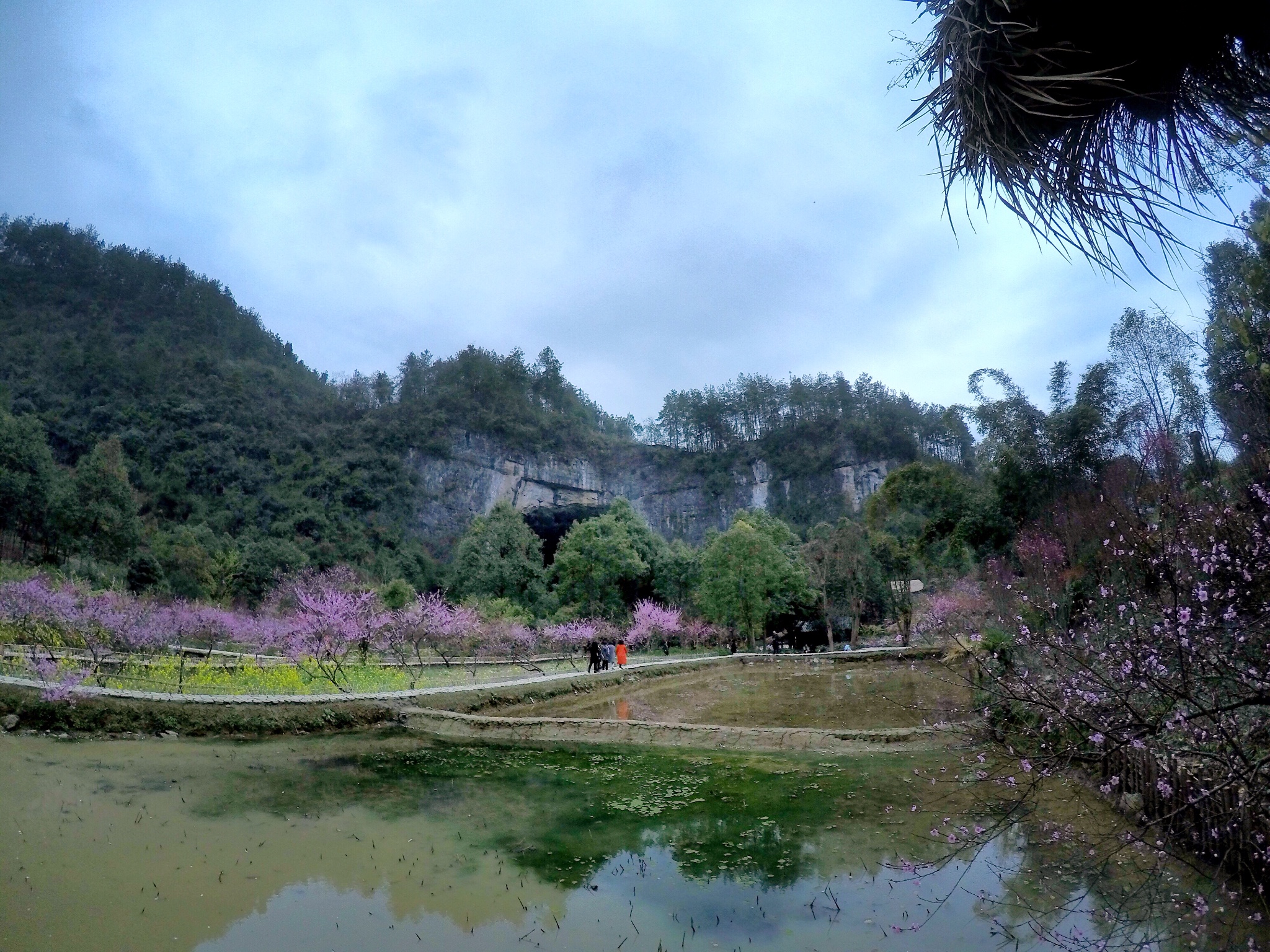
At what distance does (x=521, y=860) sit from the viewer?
5.89 m

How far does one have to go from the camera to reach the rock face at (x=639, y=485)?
55.0m

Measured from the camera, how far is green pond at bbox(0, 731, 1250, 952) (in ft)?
15.0

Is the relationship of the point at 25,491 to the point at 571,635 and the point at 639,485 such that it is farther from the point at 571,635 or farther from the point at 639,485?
the point at 639,485

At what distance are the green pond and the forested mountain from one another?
2297 cm

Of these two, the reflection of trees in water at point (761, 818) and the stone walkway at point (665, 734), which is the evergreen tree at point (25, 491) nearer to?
the stone walkway at point (665, 734)

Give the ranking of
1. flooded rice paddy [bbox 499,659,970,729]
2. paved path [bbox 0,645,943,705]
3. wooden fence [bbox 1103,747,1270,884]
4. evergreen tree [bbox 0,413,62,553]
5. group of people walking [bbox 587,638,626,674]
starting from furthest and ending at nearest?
evergreen tree [bbox 0,413,62,553] → group of people walking [bbox 587,638,626,674] → flooded rice paddy [bbox 499,659,970,729] → paved path [bbox 0,645,943,705] → wooden fence [bbox 1103,747,1270,884]

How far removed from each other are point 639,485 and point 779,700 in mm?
46115

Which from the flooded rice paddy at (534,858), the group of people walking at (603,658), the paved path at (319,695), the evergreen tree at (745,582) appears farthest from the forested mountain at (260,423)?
the flooded rice paddy at (534,858)

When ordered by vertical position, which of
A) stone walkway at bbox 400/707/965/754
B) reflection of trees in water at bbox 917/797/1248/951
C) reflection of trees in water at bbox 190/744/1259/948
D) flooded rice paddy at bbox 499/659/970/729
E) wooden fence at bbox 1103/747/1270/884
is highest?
wooden fence at bbox 1103/747/1270/884

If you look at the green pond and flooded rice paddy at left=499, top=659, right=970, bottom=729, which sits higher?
the green pond

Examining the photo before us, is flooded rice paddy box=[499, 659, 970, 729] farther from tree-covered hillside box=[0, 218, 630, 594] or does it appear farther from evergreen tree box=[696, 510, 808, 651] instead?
tree-covered hillside box=[0, 218, 630, 594]

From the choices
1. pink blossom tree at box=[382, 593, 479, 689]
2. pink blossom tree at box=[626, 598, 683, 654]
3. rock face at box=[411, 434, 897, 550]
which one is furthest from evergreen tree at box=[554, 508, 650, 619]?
rock face at box=[411, 434, 897, 550]

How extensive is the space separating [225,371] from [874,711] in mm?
54111

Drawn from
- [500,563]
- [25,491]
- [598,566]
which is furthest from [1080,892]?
[25,491]
